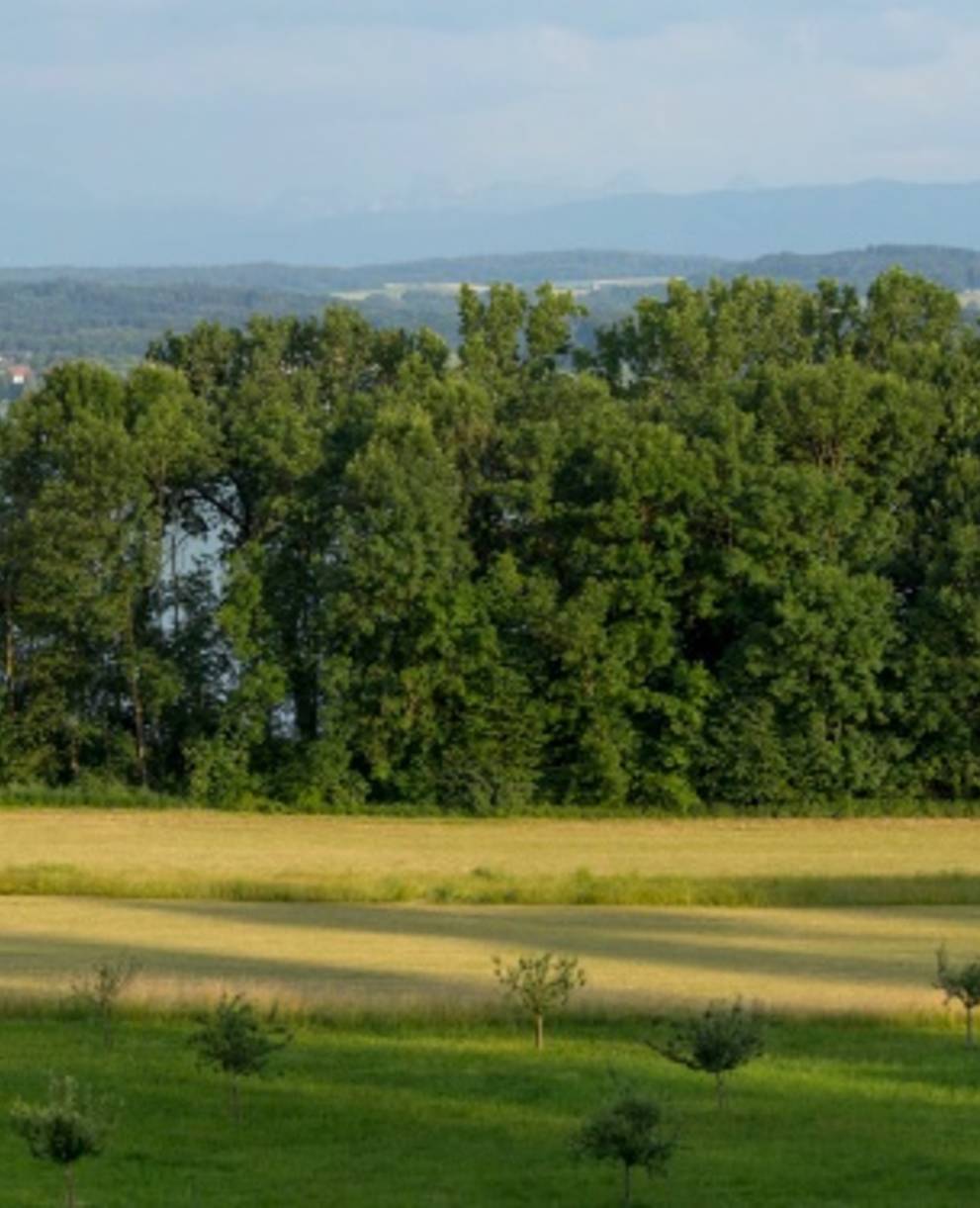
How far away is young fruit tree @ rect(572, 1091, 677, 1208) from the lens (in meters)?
20.1

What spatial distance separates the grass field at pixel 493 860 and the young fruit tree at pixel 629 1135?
21626 mm

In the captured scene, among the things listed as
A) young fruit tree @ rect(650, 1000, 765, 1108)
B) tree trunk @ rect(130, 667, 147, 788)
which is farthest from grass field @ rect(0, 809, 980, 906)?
young fruit tree @ rect(650, 1000, 765, 1108)

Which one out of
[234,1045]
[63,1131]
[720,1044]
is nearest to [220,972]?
[234,1045]

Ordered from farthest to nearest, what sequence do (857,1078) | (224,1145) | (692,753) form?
1. (692,753)
2. (857,1078)
3. (224,1145)

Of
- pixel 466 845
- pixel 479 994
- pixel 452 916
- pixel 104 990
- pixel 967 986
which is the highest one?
pixel 967 986

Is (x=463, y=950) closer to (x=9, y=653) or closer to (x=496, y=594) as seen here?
(x=496, y=594)

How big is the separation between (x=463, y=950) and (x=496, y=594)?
19164 millimetres

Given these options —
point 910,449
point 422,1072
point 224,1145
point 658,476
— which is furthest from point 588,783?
point 224,1145

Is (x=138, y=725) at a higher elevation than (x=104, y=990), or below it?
below

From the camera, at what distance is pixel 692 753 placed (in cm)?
5431

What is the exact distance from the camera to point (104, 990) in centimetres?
2845

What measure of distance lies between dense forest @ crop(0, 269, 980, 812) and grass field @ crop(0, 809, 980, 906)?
6.89 feet

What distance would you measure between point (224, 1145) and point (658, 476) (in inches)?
1314

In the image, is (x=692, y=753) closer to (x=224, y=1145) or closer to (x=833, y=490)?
(x=833, y=490)
